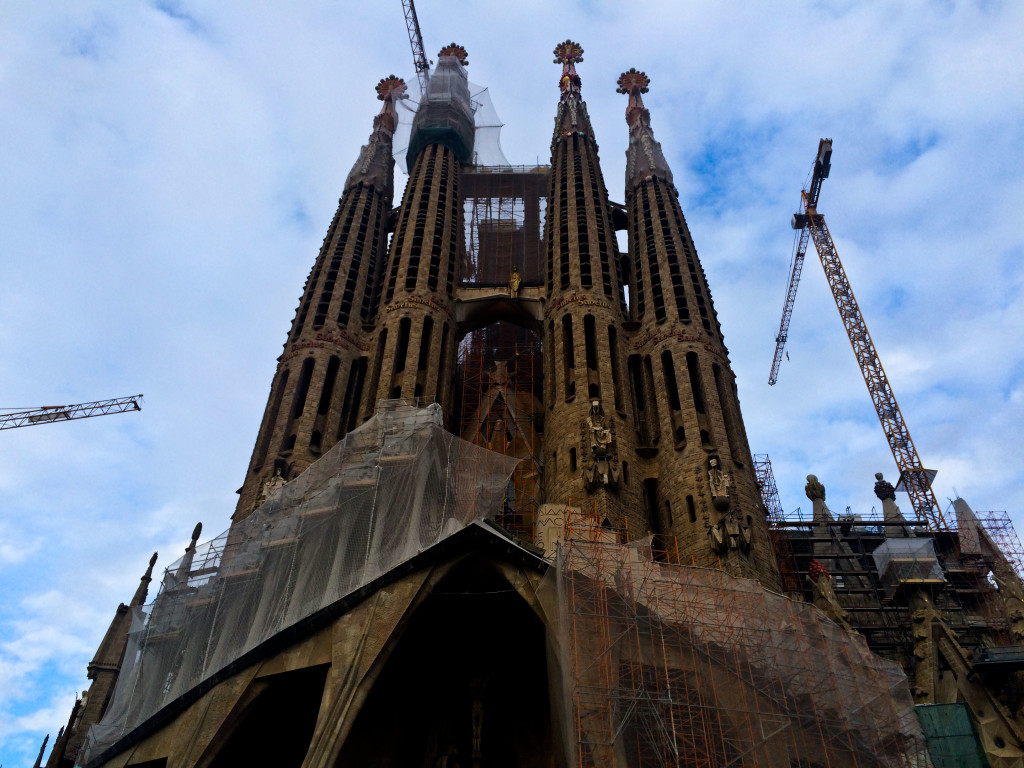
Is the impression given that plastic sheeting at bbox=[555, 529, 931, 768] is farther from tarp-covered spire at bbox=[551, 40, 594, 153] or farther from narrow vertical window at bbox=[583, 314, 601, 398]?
tarp-covered spire at bbox=[551, 40, 594, 153]

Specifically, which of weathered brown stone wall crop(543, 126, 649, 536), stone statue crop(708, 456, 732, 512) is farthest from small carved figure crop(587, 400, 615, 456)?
stone statue crop(708, 456, 732, 512)

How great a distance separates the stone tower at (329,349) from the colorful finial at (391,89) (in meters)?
9.88

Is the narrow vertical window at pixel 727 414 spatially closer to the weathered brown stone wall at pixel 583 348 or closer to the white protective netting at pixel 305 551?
the weathered brown stone wall at pixel 583 348

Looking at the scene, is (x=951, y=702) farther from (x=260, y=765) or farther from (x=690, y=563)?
(x=260, y=765)

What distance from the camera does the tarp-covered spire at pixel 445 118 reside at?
50.6m

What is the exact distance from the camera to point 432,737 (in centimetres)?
2586

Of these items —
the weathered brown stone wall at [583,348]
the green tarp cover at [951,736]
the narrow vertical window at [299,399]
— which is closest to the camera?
the green tarp cover at [951,736]

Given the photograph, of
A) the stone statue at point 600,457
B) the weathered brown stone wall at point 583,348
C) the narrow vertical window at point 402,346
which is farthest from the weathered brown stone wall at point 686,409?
the narrow vertical window at point 402,346

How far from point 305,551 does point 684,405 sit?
51.0 feet

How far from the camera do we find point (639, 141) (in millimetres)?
48750

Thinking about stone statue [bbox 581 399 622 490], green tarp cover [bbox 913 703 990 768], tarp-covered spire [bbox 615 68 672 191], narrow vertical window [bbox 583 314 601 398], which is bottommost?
green tarp cover [bbox 913 703 990 768]

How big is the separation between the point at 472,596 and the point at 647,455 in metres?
10.8

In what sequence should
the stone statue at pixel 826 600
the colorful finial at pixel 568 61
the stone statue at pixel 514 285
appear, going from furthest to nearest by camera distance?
the colorful finial at pixel 568 61 < the stone statue at pixel 514 285 < the stone statue at pixel 826 600

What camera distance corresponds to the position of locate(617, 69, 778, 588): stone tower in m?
28.4
